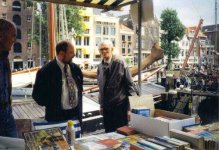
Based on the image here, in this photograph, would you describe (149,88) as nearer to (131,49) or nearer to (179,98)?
(179,98)

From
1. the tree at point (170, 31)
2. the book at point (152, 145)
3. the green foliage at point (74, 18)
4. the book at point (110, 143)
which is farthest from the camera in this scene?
the tree at point (170, 31)

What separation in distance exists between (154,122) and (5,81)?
141 centimetres

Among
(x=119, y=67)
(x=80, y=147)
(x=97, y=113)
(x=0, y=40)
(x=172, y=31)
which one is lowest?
(x=97, y=113)

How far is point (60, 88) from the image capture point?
10.0ft

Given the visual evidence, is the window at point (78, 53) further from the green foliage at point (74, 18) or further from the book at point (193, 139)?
the book at point (193, 139)

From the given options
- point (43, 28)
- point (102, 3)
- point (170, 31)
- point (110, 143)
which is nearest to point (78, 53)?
point (43, 28)

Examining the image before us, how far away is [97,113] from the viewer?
6.16 meters

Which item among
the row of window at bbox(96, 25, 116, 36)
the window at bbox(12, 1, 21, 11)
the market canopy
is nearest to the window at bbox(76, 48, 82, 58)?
the row of window at bbox(96, 25, 116, 36)

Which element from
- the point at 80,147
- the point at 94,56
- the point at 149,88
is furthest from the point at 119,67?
the point at 94,56

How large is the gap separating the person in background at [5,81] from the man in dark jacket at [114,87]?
4.14ft

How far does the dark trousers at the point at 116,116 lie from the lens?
3482mm

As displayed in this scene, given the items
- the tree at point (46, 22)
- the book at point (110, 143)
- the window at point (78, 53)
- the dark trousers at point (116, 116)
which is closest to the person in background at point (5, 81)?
the book at point (110, 143)

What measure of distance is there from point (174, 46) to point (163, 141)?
5314 centimetres

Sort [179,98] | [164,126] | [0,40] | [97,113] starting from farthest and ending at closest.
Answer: [179,98]
[97,113]
[0,40]
[164,126]
